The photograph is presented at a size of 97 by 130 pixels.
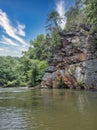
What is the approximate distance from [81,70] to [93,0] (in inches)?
880

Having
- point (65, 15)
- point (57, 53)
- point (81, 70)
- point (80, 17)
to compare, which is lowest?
point (81, 70)

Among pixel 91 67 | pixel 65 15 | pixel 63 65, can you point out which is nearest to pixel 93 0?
pixel 91 67

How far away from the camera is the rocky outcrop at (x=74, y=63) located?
53.1 meters

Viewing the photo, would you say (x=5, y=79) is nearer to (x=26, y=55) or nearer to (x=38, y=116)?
(x=26, y=55)

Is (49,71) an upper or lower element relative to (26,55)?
lower

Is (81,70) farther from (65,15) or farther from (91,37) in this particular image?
(65,15)

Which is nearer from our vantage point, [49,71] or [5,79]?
[49,71]

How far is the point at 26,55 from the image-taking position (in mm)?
103125

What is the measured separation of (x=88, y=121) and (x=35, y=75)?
69.3 m

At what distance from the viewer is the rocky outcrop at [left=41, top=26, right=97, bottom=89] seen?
5309 cm

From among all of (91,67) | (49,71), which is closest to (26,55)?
(49,71)

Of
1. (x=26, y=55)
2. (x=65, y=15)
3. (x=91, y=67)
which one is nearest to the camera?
(x=91, y=67)

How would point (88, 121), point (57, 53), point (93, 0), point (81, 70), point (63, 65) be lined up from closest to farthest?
point (88, 121) → point (93, 0) → point (81, 70) → point (63, 65) → point (57, 53)

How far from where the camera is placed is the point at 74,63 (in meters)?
59.2
